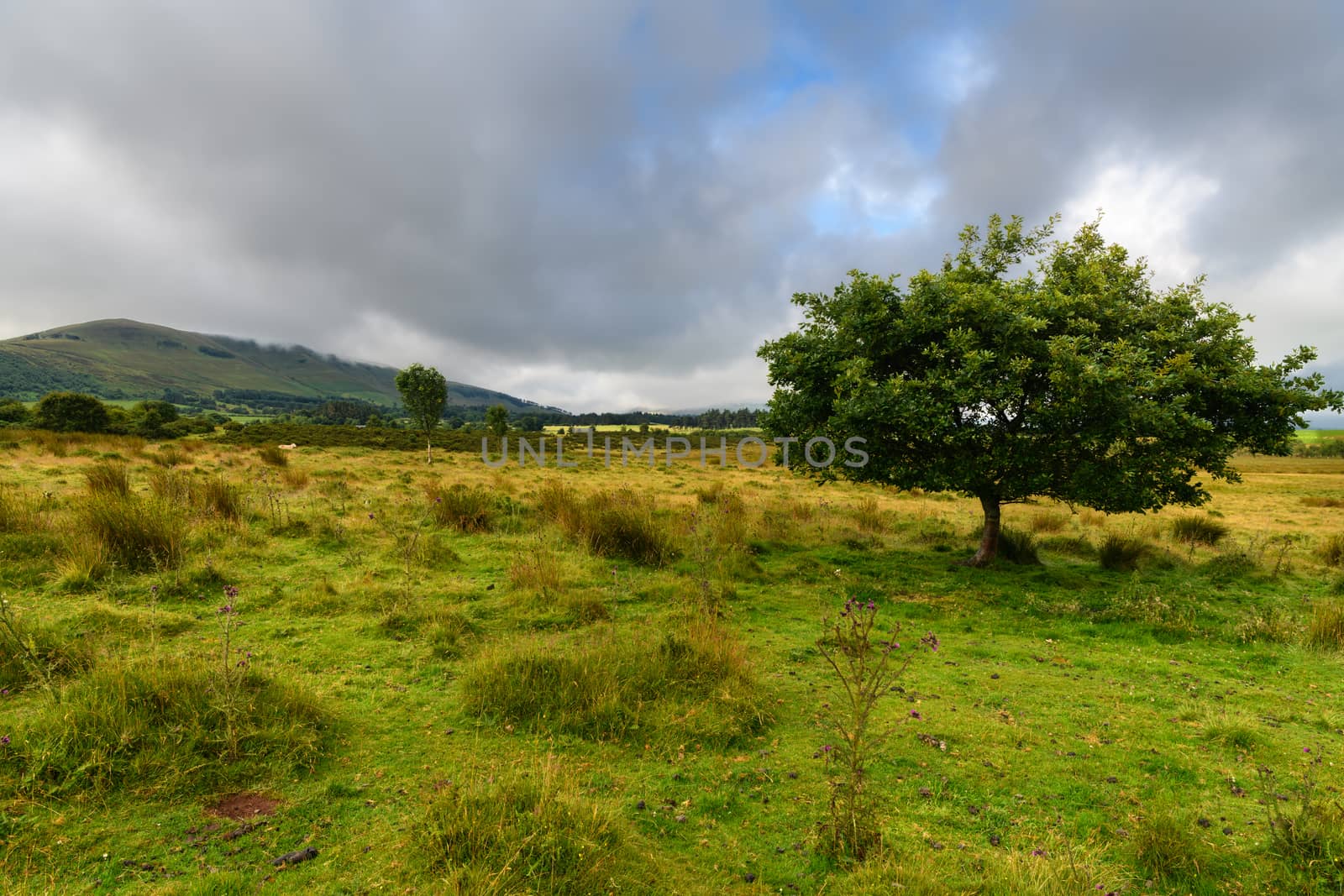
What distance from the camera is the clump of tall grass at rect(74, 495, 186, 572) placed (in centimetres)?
834

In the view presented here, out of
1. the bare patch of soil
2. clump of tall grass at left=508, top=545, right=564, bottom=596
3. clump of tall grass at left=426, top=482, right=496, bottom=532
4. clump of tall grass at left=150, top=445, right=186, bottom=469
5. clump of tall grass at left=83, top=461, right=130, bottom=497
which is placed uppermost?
clump of tall grass at left=150, top=445, right=186, bottom=469

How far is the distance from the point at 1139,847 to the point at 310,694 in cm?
639

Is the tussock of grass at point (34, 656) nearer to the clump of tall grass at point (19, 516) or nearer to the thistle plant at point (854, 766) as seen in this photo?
the clump of tall grass at point (19, 516)

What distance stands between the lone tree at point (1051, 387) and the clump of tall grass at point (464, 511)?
26.1 feet

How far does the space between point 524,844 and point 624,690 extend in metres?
2.24

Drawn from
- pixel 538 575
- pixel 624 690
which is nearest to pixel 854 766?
pixel 624 690

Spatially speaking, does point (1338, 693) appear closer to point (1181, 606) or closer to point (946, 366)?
point (1181, 606)

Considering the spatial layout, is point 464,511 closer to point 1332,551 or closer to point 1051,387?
point 1051,387

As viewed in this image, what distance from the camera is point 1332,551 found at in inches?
531

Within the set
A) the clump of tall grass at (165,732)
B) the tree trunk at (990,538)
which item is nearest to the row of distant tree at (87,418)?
the clump of tall grass at (165,732)

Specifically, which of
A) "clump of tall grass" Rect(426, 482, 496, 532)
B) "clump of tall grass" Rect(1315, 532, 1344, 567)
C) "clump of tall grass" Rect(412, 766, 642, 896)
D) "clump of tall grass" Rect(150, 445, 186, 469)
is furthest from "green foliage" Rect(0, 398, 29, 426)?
"clump of tall grass" Rect(1315, 532, 1344, 567)

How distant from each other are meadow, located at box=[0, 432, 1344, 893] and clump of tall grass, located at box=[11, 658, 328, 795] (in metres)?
0.02

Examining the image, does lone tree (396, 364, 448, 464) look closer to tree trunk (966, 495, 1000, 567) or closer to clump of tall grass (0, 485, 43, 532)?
clump of tall grass (0, 485, 43, 532)

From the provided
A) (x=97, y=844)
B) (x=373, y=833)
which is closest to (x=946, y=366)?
(x=373, y=833)
